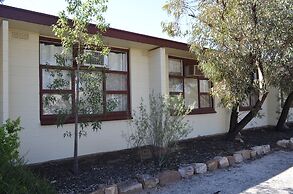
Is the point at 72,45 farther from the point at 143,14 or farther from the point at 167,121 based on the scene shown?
the point at 143,14

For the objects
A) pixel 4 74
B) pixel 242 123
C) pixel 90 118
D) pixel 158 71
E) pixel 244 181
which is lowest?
pixel 244 181

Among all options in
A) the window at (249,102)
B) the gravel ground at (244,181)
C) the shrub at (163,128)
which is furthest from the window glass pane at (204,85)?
the gravel ground at (244,181)

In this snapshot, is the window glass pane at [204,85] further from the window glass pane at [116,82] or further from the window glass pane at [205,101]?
the window glass pane at [116,82]

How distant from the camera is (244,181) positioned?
692 centimetres

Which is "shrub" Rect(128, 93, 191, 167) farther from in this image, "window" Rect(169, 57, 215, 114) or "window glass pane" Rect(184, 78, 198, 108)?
"window glass pane" Rect(184, 78, 198, 108)

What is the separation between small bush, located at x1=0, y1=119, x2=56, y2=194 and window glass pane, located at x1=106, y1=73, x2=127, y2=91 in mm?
4758

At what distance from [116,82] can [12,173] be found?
5.51 metres

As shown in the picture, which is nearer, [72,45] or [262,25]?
[72,45]

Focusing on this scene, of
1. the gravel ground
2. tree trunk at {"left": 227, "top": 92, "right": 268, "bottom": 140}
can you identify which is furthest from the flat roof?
the gravel ground

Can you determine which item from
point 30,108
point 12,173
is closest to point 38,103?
point 30,108

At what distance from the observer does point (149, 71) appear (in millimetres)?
10680

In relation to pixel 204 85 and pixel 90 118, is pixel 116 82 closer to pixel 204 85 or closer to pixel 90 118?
Result: pixel 90 118

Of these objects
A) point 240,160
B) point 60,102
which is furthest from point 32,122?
point 240,160

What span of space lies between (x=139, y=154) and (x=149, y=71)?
3.10 metres
